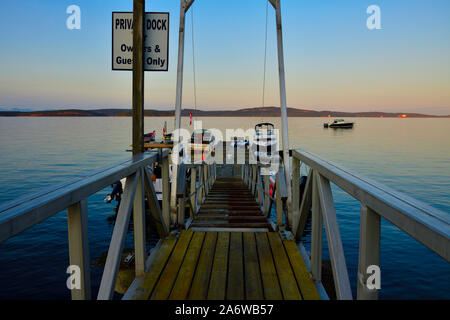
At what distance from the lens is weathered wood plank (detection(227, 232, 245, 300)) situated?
3066 mm

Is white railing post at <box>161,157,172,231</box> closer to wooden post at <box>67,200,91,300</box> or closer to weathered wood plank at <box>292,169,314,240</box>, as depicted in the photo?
weathered wood plank at <box>292,169,314,240</box>

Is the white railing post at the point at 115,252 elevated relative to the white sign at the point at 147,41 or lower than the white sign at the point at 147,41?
lower

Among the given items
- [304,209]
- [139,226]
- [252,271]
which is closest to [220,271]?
[252,271]

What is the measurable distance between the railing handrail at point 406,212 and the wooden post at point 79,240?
1.50 meters

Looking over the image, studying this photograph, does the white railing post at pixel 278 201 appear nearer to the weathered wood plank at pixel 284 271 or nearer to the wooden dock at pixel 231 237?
the wooden dock at pixel 231 237

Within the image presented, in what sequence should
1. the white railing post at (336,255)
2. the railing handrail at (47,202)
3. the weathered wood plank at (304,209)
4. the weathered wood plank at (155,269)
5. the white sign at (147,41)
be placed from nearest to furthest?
the railing handrail at (47,202), the white railing post at (336,255), the weathered wood plank at (155,269), the weathered wood plank at (304,209), the white sign at (147,41)

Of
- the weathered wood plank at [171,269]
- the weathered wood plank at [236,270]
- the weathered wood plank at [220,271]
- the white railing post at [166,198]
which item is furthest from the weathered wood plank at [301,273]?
the white railing post at [166,198]

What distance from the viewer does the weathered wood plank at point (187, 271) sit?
3037 mm

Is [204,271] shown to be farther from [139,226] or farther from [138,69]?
[138,69]

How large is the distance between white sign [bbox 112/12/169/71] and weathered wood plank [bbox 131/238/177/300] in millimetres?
2094

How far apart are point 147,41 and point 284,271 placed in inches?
119
